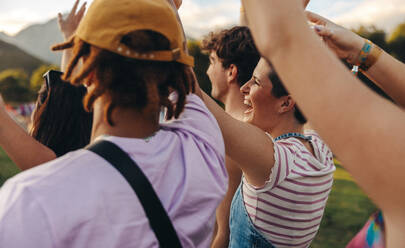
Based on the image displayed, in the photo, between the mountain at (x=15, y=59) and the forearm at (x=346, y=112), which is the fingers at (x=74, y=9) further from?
the mountain at (x=15, y=59)

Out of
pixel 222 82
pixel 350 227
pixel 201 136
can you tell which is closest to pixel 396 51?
pixel 350 227

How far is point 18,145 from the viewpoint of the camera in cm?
160

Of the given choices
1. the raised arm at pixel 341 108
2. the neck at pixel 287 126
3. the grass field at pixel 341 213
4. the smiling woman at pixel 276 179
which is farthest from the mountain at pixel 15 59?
the raised arm at pixel 341 108

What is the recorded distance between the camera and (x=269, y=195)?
178cm

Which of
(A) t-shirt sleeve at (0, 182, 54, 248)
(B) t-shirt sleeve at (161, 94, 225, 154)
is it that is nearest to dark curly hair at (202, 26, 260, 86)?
(B) t-shirt sleeve at (161, 94, 225, 154)

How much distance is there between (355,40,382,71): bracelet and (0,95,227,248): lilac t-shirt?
3.46 ft

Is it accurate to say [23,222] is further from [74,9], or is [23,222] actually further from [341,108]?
[74,9]

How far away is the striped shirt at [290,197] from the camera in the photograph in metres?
1.76

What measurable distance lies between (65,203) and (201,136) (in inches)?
22.6

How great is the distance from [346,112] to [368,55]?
Result: 49.3 inches

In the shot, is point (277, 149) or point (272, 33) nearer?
point (272, 33)

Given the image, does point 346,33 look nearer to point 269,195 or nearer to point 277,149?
point 277,149

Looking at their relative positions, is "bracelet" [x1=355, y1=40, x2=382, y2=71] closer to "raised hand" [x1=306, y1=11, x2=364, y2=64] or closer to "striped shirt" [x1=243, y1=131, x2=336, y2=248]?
"raised hand" [x1=306, y1=11, x2=364, y2=64]

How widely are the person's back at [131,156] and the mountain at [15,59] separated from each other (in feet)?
272
